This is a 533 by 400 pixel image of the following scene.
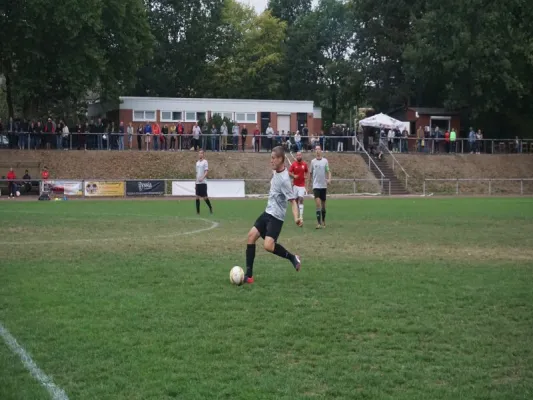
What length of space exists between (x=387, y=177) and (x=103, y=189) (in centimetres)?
1815

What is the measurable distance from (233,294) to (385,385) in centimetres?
374

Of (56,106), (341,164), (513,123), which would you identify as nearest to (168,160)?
(341,164)

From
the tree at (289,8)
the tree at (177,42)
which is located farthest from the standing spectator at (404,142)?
the tree at (289,8)

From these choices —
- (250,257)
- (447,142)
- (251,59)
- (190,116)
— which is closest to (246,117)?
(190,116)

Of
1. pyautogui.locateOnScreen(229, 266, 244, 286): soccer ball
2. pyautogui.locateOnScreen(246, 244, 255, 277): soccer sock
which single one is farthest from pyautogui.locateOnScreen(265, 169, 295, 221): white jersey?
pyautogui.locateOnScreen(229, 266, 244, 286): soccer ball

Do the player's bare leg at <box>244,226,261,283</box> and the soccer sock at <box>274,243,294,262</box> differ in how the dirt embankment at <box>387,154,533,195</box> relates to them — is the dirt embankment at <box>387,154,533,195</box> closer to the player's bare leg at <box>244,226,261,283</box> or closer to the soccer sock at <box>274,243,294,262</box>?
the soccer sock at <box>274,243,294,262</box>

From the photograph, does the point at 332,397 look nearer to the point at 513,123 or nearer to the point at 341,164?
the point at 341,164

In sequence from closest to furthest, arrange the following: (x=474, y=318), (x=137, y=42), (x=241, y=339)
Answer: (x=241, y=339) → (x=474, y=318) → (x=137, y=42)

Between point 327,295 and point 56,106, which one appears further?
point 56,106

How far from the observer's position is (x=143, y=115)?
53594 mm

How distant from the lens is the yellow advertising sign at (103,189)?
38188mm

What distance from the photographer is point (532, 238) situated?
16250mm

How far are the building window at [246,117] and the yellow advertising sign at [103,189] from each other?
17738 millimetres

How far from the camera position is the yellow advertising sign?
38188mm
